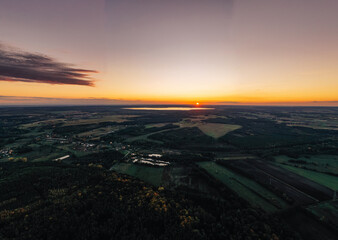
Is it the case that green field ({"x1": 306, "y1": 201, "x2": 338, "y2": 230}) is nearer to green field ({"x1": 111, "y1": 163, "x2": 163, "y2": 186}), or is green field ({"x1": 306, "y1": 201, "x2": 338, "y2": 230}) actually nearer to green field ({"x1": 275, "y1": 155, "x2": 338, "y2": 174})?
green field ({"x1": 275, "y1": 155, "x2": 338, "y2": 174})

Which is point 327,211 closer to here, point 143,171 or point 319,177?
point 319,177

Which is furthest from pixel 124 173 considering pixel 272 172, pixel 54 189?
pixel 272 172

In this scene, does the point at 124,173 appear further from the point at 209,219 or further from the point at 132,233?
the point at 209,219

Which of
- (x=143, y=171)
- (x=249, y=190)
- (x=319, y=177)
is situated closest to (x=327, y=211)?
(x=249, y=190)

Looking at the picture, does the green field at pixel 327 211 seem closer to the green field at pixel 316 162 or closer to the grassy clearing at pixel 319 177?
the grassy clearing at pixel 319 177


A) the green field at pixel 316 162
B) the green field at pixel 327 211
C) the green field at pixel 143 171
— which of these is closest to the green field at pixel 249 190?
the green field at pixel 327 211

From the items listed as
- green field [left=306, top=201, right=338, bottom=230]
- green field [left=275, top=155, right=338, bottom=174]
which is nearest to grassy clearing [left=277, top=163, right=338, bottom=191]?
green field [left=275, top=155, right=338, bottom=174]

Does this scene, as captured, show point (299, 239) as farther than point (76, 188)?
No

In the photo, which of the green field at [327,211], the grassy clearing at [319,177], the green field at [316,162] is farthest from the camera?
the green field at [316,162]
